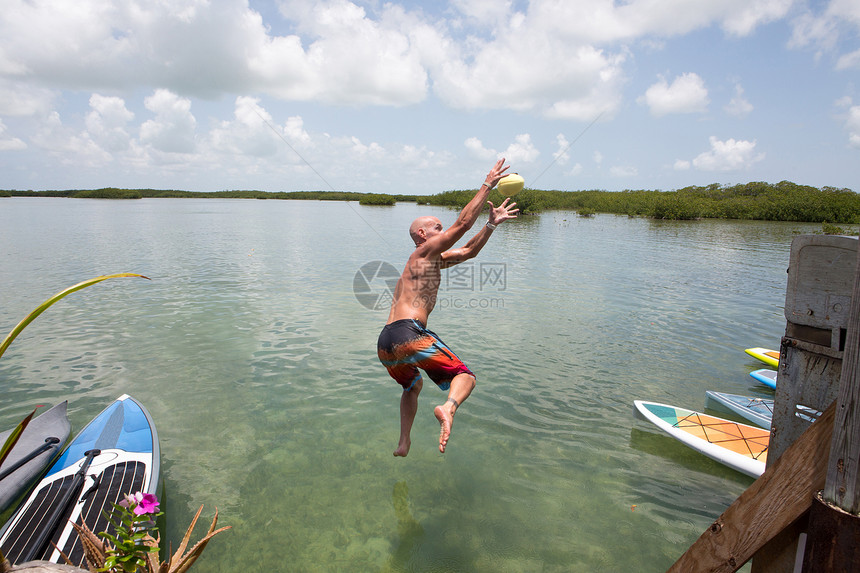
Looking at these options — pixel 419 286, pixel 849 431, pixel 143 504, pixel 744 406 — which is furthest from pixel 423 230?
pixel 744 406

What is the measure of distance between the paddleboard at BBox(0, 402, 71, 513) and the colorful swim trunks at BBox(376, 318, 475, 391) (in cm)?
445

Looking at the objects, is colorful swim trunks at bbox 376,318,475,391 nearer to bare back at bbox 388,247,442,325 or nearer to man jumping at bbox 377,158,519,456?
man jumping at bbox 377,158,519,456

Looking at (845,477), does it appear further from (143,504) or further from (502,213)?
(502,213)

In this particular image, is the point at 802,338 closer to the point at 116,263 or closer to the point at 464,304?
the point at 464,304

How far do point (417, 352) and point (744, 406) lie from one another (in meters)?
6.50

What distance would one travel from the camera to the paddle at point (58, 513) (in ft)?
13.9

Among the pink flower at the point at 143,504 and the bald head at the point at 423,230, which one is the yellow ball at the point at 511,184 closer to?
→ the bald head at the point at 423,230

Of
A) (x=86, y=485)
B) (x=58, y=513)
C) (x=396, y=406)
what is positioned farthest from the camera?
(x=396, y=406)

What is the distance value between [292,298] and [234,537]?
1132cm

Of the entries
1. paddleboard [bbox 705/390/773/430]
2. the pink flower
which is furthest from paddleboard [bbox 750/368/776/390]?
the pink flower

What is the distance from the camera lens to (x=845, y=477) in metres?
2.08

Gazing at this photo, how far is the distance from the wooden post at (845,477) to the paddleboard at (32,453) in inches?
283

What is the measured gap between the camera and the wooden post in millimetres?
2049

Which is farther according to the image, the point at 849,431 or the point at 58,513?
the point at 58,513
